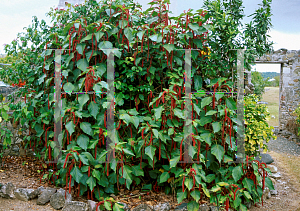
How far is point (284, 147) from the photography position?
4.80 metres

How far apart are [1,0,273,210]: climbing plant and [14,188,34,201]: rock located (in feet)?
0.86

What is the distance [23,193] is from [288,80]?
238 inches

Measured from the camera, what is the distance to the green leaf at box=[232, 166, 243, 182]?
196 centimetres

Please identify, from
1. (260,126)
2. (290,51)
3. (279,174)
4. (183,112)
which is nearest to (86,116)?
(183,112)

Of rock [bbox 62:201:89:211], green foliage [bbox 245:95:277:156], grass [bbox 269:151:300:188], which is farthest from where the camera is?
grass [bbox 269:151:300:188]

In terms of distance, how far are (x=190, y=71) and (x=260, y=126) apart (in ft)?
3.19

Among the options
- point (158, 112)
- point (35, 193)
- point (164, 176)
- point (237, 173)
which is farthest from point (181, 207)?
point (35, 193)

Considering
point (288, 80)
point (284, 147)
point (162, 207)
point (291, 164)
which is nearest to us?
point (162, 207)

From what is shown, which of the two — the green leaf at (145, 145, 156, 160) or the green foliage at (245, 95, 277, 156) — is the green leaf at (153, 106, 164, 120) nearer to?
the green leaf at (145, 145, 156, 160)

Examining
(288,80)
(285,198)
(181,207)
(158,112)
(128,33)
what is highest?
(128,33)

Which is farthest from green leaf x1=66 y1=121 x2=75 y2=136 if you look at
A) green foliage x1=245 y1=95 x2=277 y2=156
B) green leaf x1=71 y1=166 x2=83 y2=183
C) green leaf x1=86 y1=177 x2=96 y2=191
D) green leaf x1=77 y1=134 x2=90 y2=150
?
green foliage x1=245 y1=95 x2=277 y2=156

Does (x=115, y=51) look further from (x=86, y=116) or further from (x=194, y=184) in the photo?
(x=194, y=184)

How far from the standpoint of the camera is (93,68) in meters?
1.94

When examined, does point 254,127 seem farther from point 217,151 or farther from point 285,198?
point 285,198
